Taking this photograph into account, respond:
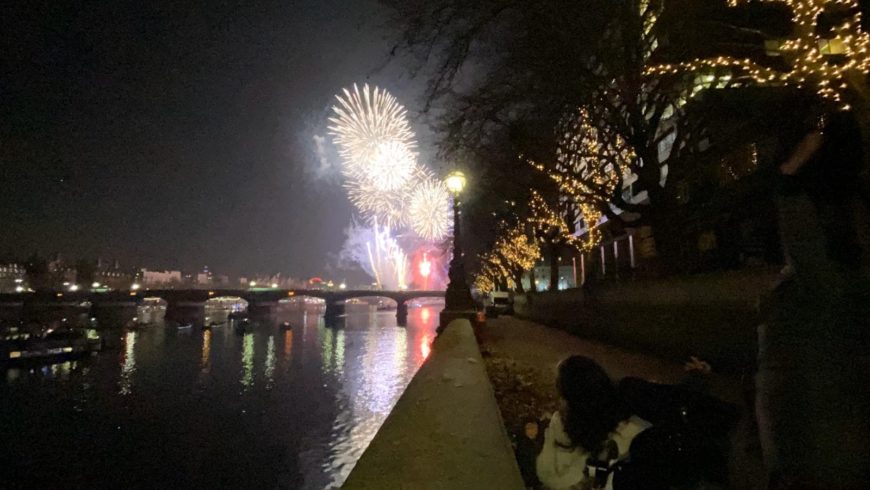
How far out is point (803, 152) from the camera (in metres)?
2.14

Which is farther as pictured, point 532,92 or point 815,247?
point 532,92

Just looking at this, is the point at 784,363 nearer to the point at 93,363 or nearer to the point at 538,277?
the point at 93,363

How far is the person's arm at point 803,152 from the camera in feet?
6.97

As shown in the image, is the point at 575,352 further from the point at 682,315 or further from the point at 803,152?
the point at 803,152

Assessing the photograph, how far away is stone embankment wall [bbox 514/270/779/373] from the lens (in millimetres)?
10594

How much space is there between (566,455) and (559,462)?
0.08 m

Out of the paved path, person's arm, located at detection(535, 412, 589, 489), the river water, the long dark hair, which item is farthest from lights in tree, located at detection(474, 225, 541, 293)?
the long dark hair

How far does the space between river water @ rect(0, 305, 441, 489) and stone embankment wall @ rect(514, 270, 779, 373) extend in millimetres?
13721

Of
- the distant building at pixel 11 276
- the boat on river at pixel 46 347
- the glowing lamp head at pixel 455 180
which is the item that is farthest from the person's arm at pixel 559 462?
the distant building at pixel 11 276

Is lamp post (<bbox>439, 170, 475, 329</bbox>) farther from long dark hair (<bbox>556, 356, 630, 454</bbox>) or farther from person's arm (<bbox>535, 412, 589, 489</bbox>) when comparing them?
long dark hair (<bbox>556, 356, 630, 454</bbox>)

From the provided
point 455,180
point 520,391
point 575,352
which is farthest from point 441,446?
point 575,352

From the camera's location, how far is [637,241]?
127 feet

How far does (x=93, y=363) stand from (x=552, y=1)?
60.2m

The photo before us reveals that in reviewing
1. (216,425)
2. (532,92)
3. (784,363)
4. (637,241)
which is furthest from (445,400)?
(637,241)
